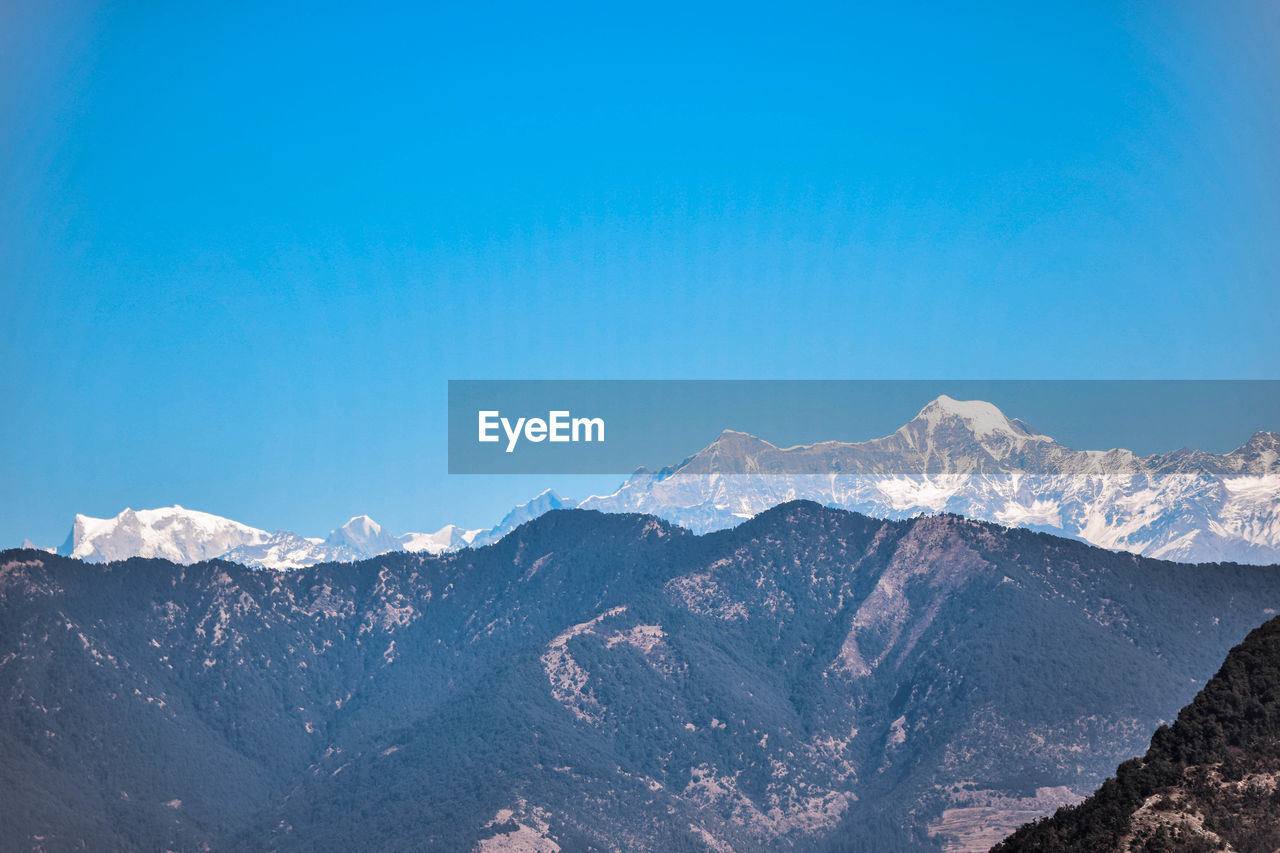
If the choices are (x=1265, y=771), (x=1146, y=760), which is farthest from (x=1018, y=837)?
(x=1265, y=771)

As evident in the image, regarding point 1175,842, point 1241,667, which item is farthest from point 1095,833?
point 1241,667

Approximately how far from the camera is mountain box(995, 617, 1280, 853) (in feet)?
551

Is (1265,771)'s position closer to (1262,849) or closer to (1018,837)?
(1262,849)

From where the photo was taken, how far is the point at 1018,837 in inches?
7736

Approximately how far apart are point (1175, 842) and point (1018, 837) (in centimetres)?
3161

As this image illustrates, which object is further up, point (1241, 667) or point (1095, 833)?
point (1241, 667)

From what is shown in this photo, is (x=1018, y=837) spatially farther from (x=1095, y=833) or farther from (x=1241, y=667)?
(x=1241, y=667)

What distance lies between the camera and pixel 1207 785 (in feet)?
571

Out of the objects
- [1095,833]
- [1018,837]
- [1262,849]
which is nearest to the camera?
[1262,849]

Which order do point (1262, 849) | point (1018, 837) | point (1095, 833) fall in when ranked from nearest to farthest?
point (1262, 849) < point (1095, 833) < point (1018, 837)

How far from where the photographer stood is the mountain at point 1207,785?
168000mm

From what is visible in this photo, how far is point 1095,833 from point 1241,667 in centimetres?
2671

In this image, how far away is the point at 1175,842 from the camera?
167125mm

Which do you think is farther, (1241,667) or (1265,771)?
(1241,667)
